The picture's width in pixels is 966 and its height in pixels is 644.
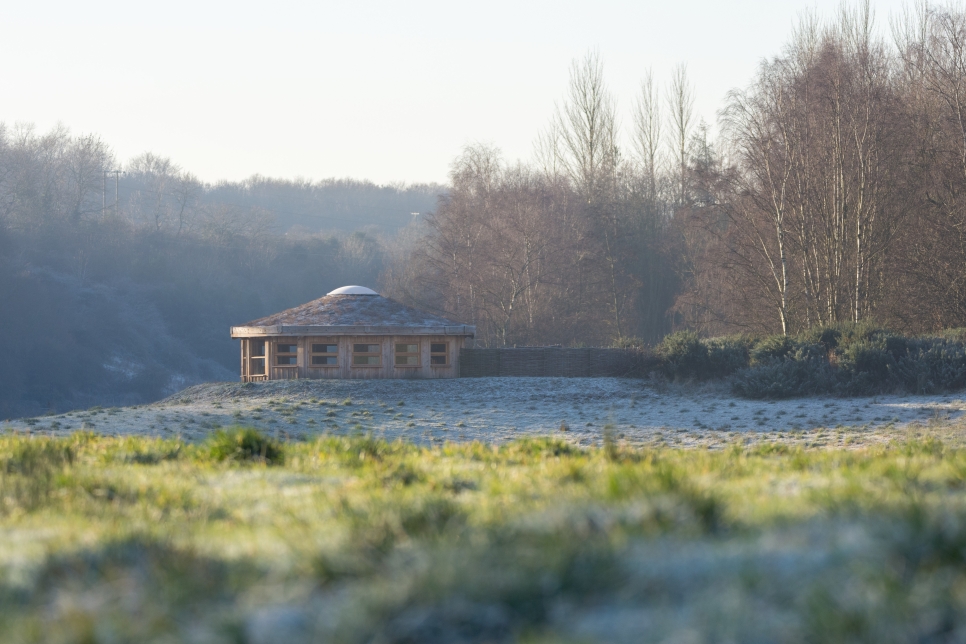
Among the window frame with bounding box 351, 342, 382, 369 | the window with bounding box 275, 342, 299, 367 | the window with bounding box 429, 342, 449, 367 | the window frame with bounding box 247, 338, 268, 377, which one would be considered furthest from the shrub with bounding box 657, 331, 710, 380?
the window frame with bounding box 247, 338, 268, 377

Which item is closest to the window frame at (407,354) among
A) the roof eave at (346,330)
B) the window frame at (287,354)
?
the roof eave at (346,330)

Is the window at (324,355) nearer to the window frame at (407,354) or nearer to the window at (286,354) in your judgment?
the window at (286,354)

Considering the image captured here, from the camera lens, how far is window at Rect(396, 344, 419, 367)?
31531 mm

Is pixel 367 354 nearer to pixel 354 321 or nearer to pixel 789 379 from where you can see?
pixel 354 321

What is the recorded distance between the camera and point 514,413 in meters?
24.4

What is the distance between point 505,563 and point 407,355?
28.6m

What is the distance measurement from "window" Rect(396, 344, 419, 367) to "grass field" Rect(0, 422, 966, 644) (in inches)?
1037

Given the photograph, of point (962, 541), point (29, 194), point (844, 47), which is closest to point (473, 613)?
point (962, 541)

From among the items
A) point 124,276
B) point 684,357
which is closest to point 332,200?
point 124,276

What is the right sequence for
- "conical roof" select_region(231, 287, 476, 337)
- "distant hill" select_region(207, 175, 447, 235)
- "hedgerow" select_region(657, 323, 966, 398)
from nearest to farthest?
"hedgerow" select_region(657, 323, 966, 398) → "conical roof" select_region(231, 287, 476, 337) → "distant hill" select_region(207, 175, 447, 235)

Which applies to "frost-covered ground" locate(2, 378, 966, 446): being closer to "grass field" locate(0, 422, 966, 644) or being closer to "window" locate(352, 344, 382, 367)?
"window" locate(352, 344, 382, 367)

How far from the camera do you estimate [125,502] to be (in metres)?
4.98

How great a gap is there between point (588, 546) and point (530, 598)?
39 centimetres

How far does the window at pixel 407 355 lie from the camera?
31531 mm
